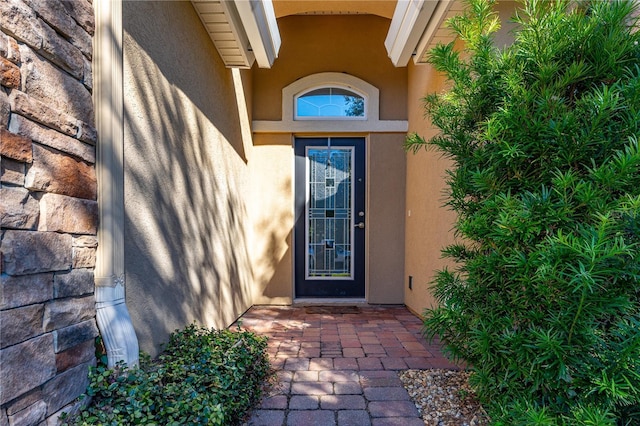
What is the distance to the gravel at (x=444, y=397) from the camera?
64.3 inches

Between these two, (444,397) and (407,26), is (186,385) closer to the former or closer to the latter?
(444,397)

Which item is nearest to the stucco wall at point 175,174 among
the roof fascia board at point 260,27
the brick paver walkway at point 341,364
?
the roof fascia board at point 260,27

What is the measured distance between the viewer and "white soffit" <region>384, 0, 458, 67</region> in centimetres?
224

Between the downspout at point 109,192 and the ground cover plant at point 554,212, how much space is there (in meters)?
1.61

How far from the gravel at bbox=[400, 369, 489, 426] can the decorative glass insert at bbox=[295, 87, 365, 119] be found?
3.05 metres

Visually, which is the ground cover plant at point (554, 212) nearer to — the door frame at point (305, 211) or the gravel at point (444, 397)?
the gravel at point (444, 397)

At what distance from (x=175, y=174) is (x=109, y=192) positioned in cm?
69

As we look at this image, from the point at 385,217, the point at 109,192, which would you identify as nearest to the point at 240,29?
the point at 109,192

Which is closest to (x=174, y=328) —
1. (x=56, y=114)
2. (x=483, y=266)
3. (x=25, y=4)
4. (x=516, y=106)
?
(x=56, y=114)

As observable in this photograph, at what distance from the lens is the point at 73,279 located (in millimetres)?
1241

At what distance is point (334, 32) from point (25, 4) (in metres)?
3.54

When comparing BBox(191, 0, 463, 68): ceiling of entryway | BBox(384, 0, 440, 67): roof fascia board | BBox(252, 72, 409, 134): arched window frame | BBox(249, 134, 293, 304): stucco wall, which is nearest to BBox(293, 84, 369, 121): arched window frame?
BBox(252, 72, 409, 134): arched window frame

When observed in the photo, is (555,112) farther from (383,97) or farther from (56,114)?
(383,97)

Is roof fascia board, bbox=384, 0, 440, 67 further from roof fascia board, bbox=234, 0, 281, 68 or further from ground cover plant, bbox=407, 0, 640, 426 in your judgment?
roof fascia board, bbox=234, 0, 281, 68
